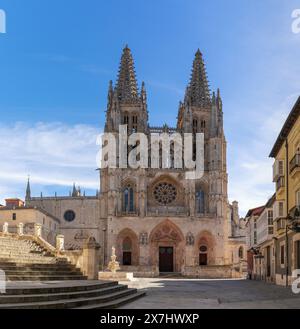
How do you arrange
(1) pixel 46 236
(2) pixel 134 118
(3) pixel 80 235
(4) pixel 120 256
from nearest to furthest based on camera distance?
(4) pixel 120 256, (2) pixel 134 118, (1) pixel 46 236, (3) pixel 80 235

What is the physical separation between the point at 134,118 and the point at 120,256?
1658 centimetres

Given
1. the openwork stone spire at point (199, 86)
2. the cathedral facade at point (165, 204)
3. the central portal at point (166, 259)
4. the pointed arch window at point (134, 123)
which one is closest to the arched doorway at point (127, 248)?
the cathedral facade at point (165, 204)

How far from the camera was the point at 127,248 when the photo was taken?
60812 millimetres

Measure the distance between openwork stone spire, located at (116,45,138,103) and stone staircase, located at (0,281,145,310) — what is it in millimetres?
50604

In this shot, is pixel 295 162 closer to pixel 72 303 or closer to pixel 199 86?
pixel 72 303

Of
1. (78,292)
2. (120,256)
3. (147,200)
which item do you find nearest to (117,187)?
(147,200)

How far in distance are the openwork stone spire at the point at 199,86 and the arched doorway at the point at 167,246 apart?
1588 centimetres

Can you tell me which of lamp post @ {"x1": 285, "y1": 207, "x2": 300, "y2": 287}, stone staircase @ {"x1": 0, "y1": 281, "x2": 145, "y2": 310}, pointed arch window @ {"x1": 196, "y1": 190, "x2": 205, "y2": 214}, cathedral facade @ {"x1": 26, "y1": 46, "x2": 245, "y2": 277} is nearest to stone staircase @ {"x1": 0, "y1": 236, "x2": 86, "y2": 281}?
stone staircase @ {"x1": 0, "y1": 281, "x2": 145, "y2": 310}

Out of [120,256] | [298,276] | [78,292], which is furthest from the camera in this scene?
[120,256]

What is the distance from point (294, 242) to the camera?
89.4 ft

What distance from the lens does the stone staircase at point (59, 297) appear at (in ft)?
39.5

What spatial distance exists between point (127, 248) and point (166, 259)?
4724mm

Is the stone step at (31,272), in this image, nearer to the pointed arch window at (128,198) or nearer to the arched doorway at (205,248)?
the pointed arch window at (128,198)

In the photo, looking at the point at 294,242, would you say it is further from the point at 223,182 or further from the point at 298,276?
the point at 223,182
